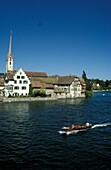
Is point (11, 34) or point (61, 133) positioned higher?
point (11, 34)

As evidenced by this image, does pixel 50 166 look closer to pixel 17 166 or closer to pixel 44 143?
pixel 17 166

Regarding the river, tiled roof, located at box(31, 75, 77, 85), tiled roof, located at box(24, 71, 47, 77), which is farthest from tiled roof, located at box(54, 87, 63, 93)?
the river

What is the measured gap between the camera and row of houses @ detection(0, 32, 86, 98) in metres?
91.4

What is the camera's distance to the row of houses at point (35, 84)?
9144cm

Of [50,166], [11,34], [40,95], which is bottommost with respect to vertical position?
[50,166]

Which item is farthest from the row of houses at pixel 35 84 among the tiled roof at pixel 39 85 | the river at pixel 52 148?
the river at pixel 52 148

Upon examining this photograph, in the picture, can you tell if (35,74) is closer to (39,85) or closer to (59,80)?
A: (59,80)

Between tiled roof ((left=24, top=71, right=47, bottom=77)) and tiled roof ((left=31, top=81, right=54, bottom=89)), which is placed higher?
tiled roof ((left=24, top=71, right=47, bottom=77))

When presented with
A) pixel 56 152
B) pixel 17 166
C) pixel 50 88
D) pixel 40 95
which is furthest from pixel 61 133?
pixel 50 88

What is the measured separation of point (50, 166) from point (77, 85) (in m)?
91.6

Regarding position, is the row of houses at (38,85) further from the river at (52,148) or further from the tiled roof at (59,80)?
the river at (52,148)

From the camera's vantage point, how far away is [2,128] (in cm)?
3481

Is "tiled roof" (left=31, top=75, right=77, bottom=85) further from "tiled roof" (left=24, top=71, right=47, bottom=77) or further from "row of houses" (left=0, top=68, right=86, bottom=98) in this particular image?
"tiled roof" (left=24, top=71, right=47, bottom=77)

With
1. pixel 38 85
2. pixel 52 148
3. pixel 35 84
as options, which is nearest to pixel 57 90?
pixel 38 85
